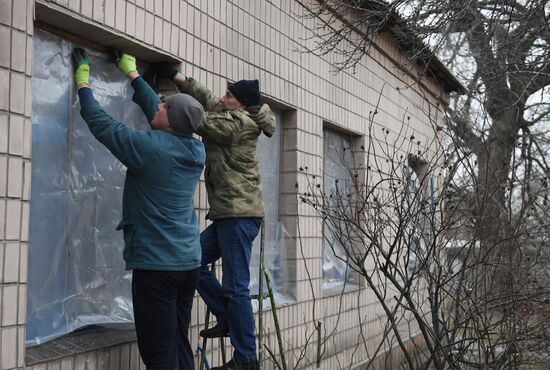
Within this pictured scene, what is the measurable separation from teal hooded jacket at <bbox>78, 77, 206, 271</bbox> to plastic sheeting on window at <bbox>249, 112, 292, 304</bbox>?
2.39 meters

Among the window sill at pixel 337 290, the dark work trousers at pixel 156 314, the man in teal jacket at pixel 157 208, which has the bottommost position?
the window sill at pixel 337 290

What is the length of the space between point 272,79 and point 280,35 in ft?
1.60

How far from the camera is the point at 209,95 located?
4766 millimetres

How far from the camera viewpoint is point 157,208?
Result: 3770 mm

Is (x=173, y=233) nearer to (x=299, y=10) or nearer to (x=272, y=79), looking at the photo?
(x=272, y=79)

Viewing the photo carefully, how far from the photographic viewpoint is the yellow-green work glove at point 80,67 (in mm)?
3756

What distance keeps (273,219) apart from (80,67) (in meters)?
3.12

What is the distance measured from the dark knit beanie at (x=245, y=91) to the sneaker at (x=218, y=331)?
1444mm

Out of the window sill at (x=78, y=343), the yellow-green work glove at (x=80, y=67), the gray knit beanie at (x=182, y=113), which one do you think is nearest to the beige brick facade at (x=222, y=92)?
the window sill at (x=78, y=343)

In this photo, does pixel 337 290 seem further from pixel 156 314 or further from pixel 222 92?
pixel 156 314

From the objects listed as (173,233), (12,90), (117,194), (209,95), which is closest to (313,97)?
(209,95)

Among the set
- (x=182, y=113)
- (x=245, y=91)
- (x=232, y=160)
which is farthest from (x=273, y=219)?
(x=182, y=113)

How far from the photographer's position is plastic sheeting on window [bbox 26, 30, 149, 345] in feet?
12.6

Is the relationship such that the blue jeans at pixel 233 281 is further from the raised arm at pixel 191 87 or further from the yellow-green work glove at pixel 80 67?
the yellow-green work glove at pixel 80 67
